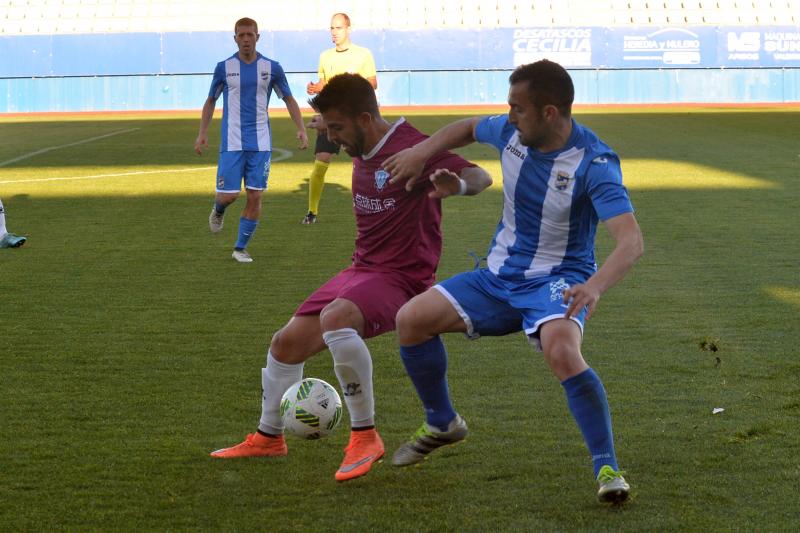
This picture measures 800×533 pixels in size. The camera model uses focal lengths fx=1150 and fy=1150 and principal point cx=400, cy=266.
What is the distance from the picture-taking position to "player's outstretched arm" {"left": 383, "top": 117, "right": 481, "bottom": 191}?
13.0ft

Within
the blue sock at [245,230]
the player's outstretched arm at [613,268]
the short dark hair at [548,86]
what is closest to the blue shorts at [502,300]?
the player's outstretched arm at [613,268]

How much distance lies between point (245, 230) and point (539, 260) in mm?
5682

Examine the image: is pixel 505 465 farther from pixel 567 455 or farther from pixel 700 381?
pixel 700 381

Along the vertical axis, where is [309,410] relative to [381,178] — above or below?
below

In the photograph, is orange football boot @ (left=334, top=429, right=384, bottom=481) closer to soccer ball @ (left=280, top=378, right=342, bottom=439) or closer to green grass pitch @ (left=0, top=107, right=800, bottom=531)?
green grass pitch @ (left=0, top=107, right=800, bottom=531)

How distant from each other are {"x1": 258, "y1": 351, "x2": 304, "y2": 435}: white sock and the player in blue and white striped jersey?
506 millimetres

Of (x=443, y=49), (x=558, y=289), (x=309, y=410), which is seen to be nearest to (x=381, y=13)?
(x=443, y=49)

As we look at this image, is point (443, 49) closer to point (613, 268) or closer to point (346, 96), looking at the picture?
point (346, 96)

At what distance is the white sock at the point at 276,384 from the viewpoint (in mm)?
4305

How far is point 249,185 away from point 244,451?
5.44 m

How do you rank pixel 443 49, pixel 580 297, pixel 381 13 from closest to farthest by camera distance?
pixel 580 297, pixel 443 49, pixel 381 13

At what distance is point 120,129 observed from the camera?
26031mm

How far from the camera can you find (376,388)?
5.24 m

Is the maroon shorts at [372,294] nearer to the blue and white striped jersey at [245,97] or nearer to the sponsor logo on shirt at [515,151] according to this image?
the sponsor logo on shirt at [515,151]
